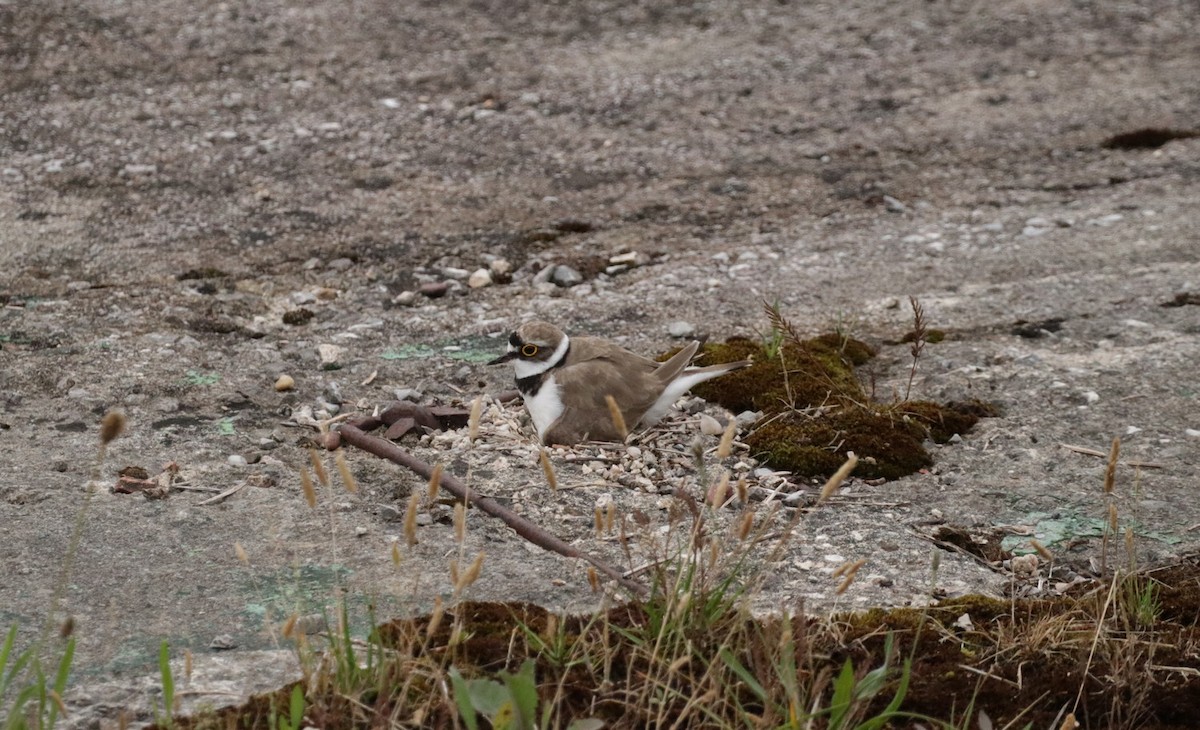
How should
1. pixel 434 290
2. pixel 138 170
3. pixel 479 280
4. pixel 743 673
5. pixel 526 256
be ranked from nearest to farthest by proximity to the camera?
pixel 743 673 → pixel 434 290 → pixel 479 280 → pixel 526 256 → pixel 138 170

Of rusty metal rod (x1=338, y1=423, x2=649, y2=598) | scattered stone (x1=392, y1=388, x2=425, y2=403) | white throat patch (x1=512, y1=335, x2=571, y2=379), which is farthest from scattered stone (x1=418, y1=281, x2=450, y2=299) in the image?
rusty metal rod (x1=338, y1=423, x2=649, y2=598)

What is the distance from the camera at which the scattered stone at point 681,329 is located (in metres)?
5.80

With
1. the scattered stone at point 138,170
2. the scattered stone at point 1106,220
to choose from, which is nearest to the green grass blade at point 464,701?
the scattered stone at point 1106,220

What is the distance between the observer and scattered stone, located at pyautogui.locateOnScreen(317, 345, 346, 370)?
5.40m

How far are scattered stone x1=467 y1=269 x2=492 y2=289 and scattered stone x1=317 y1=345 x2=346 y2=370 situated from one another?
96 cm

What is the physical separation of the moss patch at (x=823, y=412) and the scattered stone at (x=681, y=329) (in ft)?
1.15

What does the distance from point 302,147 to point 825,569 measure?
4960 mm

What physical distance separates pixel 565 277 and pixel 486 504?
8.05 feet

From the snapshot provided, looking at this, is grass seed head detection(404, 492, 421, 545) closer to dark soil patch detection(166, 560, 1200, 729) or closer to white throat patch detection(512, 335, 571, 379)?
A: dark soil patch detection(166, 560, 1200, 729)

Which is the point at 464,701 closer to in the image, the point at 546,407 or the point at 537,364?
the point at 546,407

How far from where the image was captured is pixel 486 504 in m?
4.08

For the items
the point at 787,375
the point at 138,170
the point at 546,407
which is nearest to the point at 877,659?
the point at 546,407

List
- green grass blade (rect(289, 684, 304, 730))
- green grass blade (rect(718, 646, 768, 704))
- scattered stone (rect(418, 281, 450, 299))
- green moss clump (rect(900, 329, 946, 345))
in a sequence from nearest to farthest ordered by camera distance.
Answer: green grass blade (rect(289, 684, 304, 730)), green grass blade (rect(718, 646, 768, 704)), green moss clump (rect(900, 329, 946, 345)), scattered stone (rect(418, 281, 450, 299))

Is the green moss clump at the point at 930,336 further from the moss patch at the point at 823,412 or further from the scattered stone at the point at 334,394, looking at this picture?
the scattered stone at the point at 334,394
